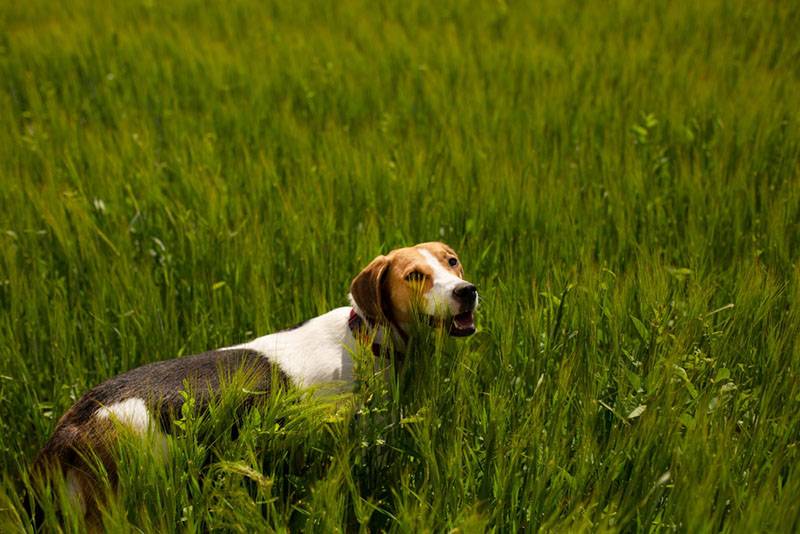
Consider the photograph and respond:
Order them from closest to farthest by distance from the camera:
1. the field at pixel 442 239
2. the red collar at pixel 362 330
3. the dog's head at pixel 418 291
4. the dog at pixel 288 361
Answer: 1. the field at pixel 442 239
2. the dog at pixel 288 361
3. the dog's head at pixel 418 291
4. the red collar at pixel 362 330

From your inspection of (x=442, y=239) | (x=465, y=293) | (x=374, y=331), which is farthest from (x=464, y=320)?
(x=442, y=239)

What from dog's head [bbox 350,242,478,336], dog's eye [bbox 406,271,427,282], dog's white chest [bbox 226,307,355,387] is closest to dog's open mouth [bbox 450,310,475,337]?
dog's head [bbox 350,242,478,336]

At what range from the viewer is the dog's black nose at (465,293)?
6.69 feet

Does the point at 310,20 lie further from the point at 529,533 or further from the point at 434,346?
the point at 529,533

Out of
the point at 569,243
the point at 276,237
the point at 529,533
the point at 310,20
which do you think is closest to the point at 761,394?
the point at 529,533

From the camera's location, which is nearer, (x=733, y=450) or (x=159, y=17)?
(x=733, y=450)

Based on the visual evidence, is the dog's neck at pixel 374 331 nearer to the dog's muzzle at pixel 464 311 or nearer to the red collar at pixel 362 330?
the red collar at pixel 362 330

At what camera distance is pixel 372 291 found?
7.29 feet

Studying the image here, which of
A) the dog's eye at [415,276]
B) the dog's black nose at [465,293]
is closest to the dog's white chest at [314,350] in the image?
the dog's eye at [415,276]

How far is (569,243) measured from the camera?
10.3 feet

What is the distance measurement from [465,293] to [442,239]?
49.2 inches

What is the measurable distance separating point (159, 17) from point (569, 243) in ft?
18.2

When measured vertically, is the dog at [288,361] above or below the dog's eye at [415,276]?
below

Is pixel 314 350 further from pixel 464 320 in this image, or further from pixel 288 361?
pixel 464 320
